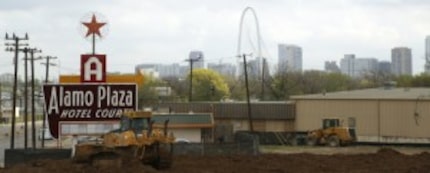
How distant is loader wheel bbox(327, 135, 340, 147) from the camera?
2784 inches

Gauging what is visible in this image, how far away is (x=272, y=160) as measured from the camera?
35156 millimetres

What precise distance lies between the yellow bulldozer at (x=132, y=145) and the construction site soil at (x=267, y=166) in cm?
46

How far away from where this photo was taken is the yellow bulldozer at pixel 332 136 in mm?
70812

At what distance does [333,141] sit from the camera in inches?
2810

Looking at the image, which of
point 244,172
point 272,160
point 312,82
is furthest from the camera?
point 312,82

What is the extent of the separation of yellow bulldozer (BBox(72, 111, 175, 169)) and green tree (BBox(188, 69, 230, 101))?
Answer: 10338 centimetres

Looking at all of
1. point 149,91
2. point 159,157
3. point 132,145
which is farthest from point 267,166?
point 149,91

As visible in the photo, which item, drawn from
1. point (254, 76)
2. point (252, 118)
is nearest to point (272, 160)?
point (252, 118)

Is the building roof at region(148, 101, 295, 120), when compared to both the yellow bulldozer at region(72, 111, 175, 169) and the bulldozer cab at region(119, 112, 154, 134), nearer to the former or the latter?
the yellow bulldozer at region(72, 111, 175, 169)

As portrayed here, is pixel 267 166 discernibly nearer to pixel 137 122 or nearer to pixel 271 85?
pixel 137 122

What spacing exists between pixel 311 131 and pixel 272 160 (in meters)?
41.0

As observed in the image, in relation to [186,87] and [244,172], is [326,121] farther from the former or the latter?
[186,87]

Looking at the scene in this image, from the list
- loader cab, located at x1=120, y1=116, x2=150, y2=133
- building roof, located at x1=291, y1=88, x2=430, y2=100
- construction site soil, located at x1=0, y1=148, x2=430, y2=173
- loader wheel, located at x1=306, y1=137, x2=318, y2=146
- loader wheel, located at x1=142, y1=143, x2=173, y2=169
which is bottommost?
loader wheel, located at x1=306, y1=137, x2=318, y2=146

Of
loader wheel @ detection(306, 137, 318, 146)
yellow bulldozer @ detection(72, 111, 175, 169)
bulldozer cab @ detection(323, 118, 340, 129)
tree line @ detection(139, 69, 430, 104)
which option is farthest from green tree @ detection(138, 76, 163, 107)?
yellow bulldozer @ detection(72, 111, 175, 169)
